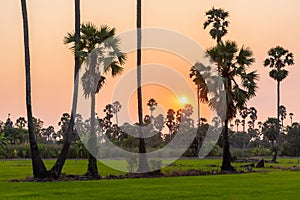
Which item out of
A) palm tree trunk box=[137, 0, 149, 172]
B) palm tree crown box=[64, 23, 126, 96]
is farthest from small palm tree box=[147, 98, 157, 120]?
palm tree crown box=[64, 23, 126, 96]

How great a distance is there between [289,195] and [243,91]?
78.3ft

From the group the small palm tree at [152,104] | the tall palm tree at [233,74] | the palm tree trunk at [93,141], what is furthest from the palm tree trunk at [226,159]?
the small palm tree at [152,104]

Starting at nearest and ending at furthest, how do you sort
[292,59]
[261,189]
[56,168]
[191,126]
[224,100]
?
[261,189]
[56,168]
[224,100]
[292,59]
[191,126]

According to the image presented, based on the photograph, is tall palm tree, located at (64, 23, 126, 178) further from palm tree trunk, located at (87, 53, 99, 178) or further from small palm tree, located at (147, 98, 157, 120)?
small palm tree, located at (147, 98, 157, 120)

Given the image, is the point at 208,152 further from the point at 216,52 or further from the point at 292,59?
the point at 216,52

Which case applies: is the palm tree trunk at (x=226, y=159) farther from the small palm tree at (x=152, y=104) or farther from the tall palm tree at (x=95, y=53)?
the small palm tree at (x=152, y=104)

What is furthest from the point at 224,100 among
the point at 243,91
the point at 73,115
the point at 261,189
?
the point at 261,189

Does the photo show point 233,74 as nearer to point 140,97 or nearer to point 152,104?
point 140,97

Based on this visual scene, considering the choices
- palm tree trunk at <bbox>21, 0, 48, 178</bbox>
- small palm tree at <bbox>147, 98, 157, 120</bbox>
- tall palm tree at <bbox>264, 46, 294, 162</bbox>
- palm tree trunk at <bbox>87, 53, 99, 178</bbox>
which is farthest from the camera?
small palm tree at <bbox>147, 98, 157, 120</bbox>

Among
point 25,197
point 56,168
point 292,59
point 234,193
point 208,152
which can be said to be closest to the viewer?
point 25,197

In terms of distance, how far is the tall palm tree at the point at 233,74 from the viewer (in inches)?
1773

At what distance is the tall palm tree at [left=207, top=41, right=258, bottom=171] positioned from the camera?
45031 millimetres

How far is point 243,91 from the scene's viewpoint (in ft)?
149

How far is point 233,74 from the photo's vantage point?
45.6m
